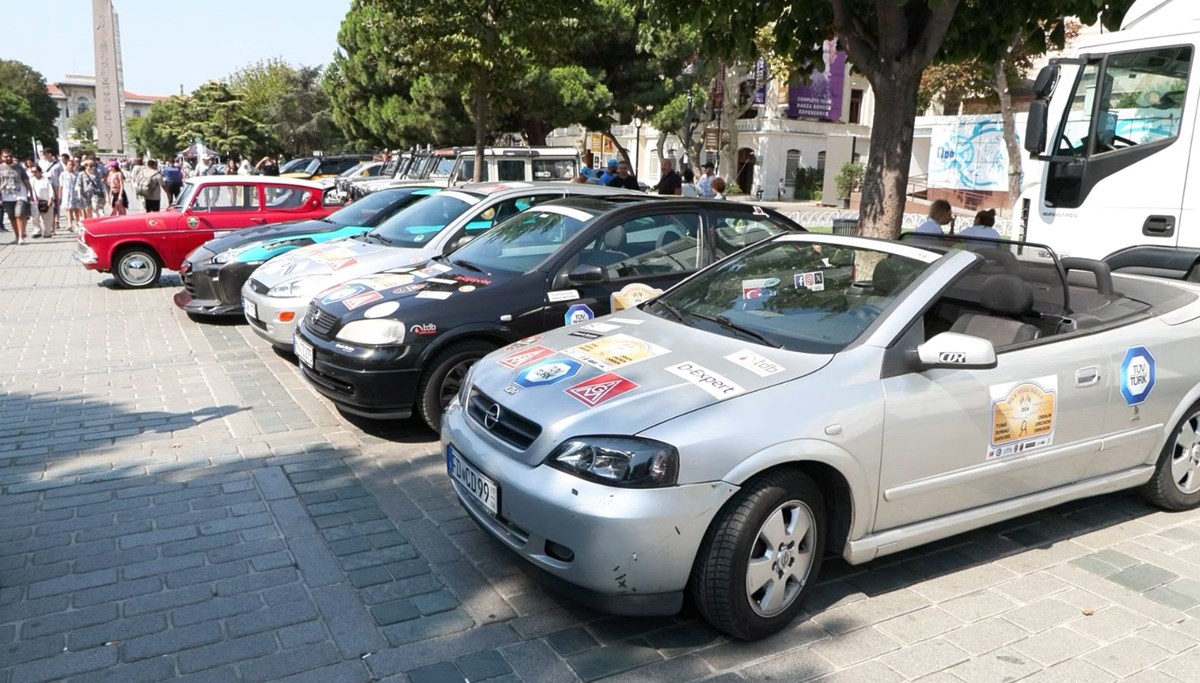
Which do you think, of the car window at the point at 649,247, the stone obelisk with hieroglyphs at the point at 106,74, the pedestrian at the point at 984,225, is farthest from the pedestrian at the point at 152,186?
the stone obelisk with hieroglyphs at the point at 106,74

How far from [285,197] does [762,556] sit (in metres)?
10.6

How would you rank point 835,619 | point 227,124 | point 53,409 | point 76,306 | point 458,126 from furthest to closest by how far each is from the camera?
point 227,124
point 458,126
point 76,306
point 53,409
point 835,619

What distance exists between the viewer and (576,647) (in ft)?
11.5

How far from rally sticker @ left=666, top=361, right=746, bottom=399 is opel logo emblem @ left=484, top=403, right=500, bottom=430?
760mm

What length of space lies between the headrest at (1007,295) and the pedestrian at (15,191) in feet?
60.3

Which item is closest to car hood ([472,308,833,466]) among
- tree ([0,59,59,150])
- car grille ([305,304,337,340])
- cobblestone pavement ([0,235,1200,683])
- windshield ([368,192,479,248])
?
cobblestone pavement ([0,235,1200,683])

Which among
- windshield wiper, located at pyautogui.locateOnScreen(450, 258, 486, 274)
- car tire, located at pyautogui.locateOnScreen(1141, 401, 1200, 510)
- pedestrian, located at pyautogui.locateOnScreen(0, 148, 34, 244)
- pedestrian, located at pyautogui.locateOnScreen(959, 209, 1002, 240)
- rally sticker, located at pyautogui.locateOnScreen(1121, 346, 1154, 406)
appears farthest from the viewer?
pedestrian, located at pyautogui.locateOnScreen(0, 148, 34, 244)

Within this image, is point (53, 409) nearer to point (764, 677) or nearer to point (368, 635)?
point (368, 635)

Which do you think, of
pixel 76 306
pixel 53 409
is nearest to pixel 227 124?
pixel 76 306

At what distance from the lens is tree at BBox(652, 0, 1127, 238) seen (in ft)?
24.0

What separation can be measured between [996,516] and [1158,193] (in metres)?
4.36

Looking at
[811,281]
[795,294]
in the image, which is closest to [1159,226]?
[811,281]

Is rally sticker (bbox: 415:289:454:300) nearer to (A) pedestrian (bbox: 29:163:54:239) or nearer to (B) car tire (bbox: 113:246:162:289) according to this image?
(B) car tire (bbox: 113:246:162:289)

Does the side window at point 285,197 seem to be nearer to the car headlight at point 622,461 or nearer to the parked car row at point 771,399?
the parked car row at point 771,399
